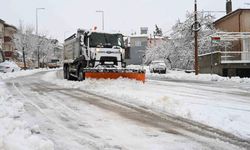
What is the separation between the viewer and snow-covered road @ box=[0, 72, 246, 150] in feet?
19.8

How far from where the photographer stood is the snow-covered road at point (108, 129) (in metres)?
6.04

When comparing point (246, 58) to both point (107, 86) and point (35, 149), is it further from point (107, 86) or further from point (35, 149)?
point (35, 149)

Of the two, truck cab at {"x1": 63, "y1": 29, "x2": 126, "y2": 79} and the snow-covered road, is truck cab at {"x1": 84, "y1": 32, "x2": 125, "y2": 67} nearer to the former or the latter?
truck cab at {"x1": 63, "y1": 29, "x2": 126, "y2": 79}

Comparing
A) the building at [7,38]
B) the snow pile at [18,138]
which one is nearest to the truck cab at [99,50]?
the snow pile at [18,138]

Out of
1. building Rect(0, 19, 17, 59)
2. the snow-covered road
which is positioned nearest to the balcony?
the snow-covered road

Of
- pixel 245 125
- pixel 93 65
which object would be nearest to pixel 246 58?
pixel 93 65

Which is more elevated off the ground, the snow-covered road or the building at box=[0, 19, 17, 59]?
the building at box=[0, 19, 17, 59]

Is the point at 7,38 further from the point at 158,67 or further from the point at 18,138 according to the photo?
the point at 18,138

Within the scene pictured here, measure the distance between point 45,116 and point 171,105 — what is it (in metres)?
3.36

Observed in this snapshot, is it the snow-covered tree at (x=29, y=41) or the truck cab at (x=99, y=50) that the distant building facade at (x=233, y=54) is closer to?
the truck cab at (x=99, y=50)

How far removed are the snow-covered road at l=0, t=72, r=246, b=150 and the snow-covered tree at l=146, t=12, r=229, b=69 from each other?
35376 mm

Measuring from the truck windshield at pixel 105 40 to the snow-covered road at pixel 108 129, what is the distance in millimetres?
10080

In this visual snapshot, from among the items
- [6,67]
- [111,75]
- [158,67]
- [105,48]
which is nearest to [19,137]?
[111,75]

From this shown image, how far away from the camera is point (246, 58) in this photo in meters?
31.3
